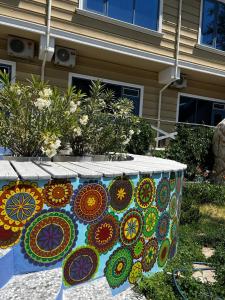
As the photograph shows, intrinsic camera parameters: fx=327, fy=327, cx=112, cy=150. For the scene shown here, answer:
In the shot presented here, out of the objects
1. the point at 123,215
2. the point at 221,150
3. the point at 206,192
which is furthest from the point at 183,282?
the point at 221,150

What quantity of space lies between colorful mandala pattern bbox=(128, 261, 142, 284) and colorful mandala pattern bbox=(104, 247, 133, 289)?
58 mm

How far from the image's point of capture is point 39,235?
8.33 ft

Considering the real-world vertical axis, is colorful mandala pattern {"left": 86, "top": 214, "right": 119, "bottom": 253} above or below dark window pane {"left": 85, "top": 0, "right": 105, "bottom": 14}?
below

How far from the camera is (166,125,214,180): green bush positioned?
975cm

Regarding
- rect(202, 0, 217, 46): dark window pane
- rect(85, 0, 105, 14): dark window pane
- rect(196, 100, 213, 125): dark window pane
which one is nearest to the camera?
rect(85, 0, 105, 14): dark window pane

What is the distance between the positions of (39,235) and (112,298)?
977 millimetres

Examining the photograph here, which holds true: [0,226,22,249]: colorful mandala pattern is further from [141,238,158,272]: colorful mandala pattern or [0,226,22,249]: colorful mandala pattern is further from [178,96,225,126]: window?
[178,96,225,126]: window

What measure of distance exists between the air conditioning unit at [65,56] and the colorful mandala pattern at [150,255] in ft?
23.0

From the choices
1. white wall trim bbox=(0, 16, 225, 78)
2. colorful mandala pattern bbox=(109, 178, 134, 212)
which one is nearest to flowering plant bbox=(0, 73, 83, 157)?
colorful mandala pattern bbox=(109, 178, 134, 212)

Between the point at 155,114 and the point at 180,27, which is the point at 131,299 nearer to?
the point at 155,114

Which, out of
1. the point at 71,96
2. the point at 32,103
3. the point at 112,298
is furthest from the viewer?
the point at 71,96

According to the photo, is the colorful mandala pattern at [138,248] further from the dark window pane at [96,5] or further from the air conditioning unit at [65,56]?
the dark window pane at [96,5]

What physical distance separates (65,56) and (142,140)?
324 centimetres

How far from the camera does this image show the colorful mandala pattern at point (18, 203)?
2.35 metres
